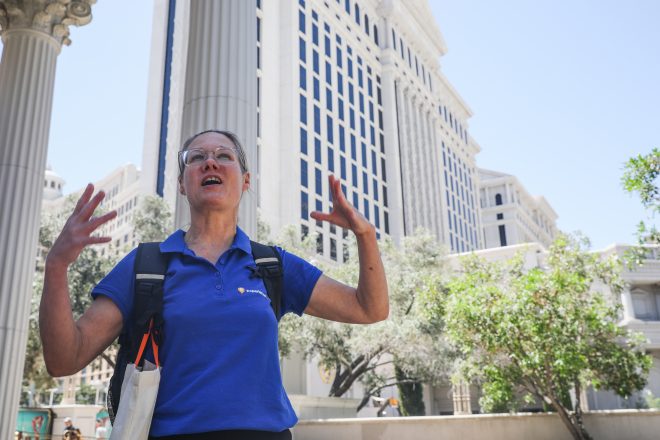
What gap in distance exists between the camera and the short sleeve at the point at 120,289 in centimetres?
175

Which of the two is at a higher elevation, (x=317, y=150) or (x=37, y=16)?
(x=317, y=150)

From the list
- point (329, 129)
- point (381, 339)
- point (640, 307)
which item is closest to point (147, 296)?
point (381, 339)

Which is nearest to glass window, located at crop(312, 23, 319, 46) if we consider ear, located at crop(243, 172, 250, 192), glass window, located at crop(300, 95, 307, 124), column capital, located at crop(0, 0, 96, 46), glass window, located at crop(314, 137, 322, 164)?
glass window, located at crop(300, 95, 307, 124)

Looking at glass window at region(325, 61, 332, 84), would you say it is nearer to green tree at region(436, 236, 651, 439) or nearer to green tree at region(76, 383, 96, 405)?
green tree at region(76, 383, 96, 405)

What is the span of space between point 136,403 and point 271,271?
1.89 ft

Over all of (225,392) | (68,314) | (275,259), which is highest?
(275,259)

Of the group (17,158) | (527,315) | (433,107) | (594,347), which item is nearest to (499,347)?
(527,315)

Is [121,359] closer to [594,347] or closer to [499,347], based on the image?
[499,347]

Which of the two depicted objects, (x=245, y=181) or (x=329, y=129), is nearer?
(x=245, y=181)

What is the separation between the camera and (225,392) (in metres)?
1.60

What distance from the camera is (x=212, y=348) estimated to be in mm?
1649

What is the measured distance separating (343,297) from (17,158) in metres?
9.02

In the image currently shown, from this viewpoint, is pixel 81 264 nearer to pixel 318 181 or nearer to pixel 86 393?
Result: pixel 318 181

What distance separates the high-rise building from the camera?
4562 cm
